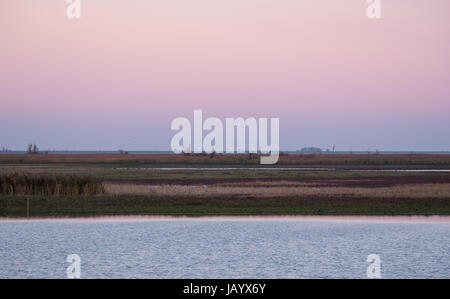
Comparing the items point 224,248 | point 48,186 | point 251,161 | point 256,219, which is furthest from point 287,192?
point 251,161

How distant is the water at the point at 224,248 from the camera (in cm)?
2077

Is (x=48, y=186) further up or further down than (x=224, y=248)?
further up

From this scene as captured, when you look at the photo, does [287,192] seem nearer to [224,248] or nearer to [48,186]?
[48,186]

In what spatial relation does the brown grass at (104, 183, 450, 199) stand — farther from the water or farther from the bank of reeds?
the water

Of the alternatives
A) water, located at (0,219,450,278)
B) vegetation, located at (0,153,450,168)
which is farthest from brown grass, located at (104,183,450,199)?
vegetation, located at (0,153,450,168)

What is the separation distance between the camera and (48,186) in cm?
4291

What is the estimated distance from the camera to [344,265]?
21.8 meters

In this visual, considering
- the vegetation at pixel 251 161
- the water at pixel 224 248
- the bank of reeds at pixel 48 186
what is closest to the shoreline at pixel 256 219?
the water at pixel 224 248

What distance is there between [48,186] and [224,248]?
21.5 m

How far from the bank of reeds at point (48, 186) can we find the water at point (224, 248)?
1107 centimetres

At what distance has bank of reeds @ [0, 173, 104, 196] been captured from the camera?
4250 centimetres
